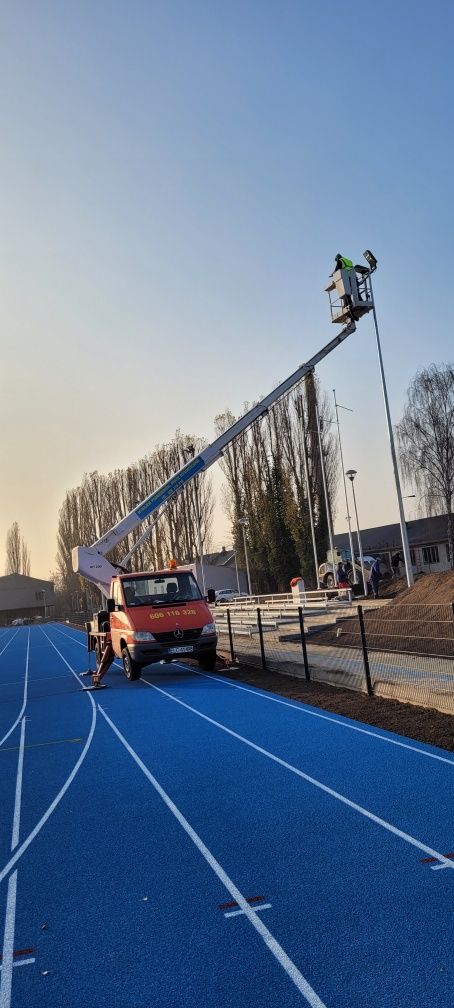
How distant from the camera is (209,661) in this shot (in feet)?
54.6

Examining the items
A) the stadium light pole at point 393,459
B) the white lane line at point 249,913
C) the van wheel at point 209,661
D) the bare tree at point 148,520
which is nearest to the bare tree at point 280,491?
the bare tree at point 148,520

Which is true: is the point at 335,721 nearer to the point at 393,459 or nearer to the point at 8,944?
the point at 8,944

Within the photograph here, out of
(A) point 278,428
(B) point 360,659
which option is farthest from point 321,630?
(A) point 278,428

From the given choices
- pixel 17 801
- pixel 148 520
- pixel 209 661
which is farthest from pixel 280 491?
pixel 17 801

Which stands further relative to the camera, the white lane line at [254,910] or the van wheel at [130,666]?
the van wheel at [130,666]

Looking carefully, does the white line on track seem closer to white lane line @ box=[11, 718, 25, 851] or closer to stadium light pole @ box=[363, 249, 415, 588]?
white lane line @ box=[11, 718, 25, 851]

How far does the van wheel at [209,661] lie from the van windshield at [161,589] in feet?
4.11

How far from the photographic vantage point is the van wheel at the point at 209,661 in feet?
53.4

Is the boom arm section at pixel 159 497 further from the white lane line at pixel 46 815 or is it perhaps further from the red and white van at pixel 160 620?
the white lane line at pixel 46 815

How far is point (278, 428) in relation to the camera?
4956 centimetres

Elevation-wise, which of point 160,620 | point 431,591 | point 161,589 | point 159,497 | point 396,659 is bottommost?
point 396,659

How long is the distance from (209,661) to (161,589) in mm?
1966

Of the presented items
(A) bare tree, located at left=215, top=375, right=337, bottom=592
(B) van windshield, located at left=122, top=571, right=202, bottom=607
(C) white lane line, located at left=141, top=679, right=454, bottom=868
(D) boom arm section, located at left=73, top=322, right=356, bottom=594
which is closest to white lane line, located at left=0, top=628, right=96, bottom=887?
(C) white lane line, located at left=141, top=679, right=454, bottom=868

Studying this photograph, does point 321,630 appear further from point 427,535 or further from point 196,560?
point 196,560
